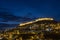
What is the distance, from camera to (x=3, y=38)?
2862 inches

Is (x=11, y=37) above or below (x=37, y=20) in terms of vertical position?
below

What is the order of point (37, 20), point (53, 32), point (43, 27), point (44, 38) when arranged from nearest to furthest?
point (44, 38) → point (53, 32) → point (43, 27) → point (37, 20)

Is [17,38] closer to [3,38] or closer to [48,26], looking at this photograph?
[3,38]

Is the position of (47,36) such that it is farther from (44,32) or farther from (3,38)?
(3,38)

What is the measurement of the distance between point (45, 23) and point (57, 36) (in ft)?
38.2

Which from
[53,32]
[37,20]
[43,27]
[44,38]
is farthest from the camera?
[37,20]

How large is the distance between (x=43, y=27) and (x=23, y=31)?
758cm

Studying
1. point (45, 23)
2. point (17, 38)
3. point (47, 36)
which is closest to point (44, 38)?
point (47, 36)

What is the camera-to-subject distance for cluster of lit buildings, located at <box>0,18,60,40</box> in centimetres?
6661

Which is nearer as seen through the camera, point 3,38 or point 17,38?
point 17,38

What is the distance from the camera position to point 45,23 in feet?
255

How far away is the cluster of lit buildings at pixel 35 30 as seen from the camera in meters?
66.6

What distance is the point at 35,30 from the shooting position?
71.5 metres

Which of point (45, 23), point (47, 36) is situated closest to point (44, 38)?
point (47, 36)
